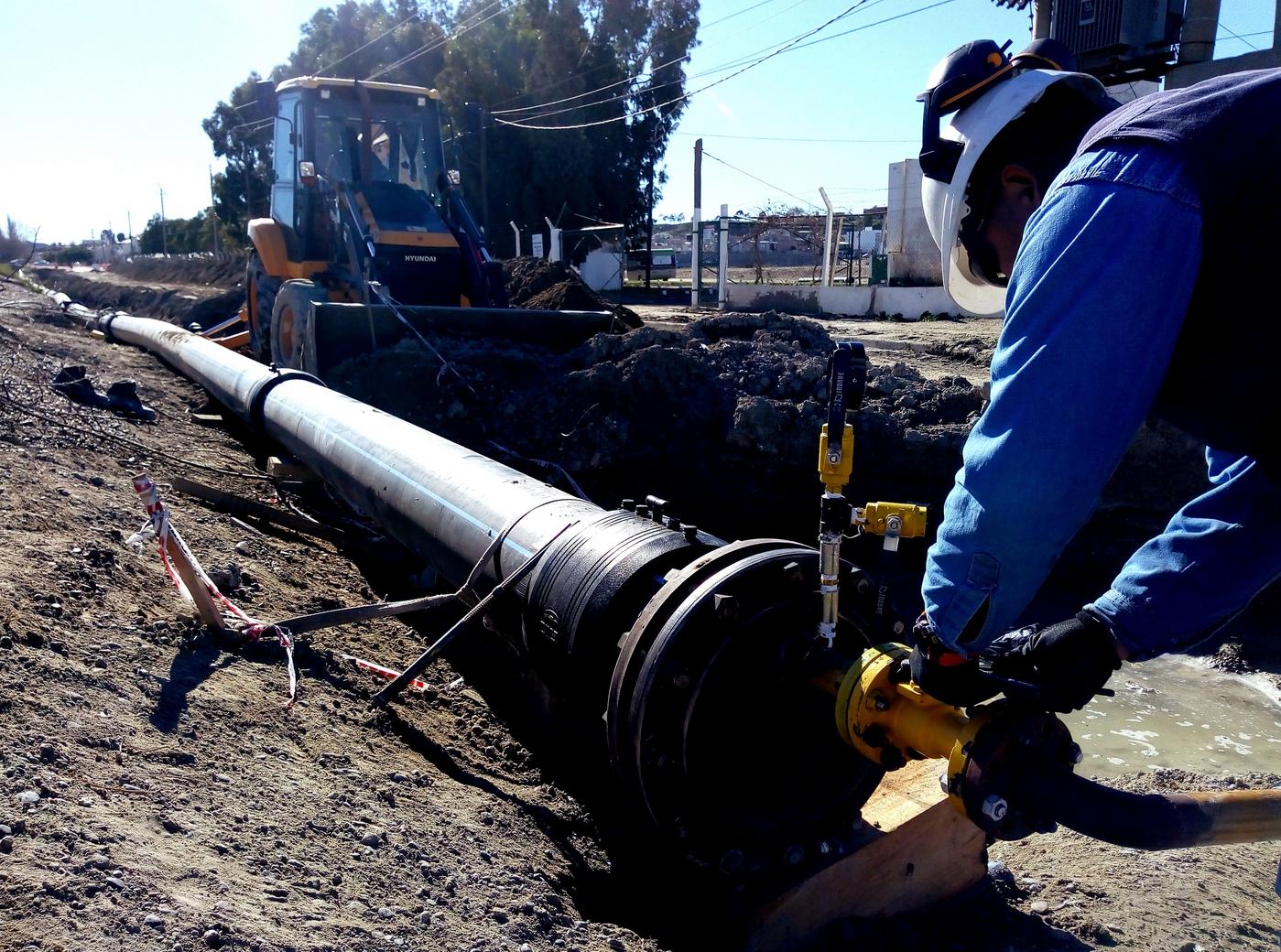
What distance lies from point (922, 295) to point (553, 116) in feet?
56.4

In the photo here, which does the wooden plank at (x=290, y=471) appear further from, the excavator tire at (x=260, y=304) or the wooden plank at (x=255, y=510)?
the excavator tire at (x=260, y=304)

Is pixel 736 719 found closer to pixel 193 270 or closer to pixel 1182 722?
pixel 1182 722

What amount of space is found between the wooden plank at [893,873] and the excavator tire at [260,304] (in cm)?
792

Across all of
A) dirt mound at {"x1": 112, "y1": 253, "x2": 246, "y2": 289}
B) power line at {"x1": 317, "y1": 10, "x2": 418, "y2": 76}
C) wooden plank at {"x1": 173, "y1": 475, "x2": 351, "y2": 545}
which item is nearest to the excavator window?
wooden plank at {"x1": 173, "y1": 475, "x2": 351, "y2": 545}

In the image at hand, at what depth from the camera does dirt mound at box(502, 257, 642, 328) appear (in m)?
12.9

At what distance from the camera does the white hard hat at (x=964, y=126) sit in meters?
1.85

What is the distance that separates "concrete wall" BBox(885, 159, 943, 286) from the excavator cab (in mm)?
12509

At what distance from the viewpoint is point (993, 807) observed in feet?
5.85

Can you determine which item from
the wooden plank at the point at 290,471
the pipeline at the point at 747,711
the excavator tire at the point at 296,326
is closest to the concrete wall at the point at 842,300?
the excavator tire at the point at 296,326

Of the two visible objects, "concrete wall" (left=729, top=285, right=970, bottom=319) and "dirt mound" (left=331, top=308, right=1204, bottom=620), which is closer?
"dirt mound" (left=331, top=308, right=1204, bottom=620)

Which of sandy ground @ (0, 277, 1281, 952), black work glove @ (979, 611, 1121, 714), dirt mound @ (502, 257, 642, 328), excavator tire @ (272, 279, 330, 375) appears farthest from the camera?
dirt mound @ (502, 257, 642, 328)

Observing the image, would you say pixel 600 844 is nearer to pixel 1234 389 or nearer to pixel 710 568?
pixel 710 568

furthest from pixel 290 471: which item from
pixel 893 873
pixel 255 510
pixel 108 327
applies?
pixel 108 327

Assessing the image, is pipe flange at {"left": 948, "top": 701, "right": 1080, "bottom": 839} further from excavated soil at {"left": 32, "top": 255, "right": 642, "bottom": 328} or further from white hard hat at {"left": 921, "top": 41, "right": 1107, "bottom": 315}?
excavated soil at {"left": 32, "top": 255, "right": 642, "bottom": 328}
